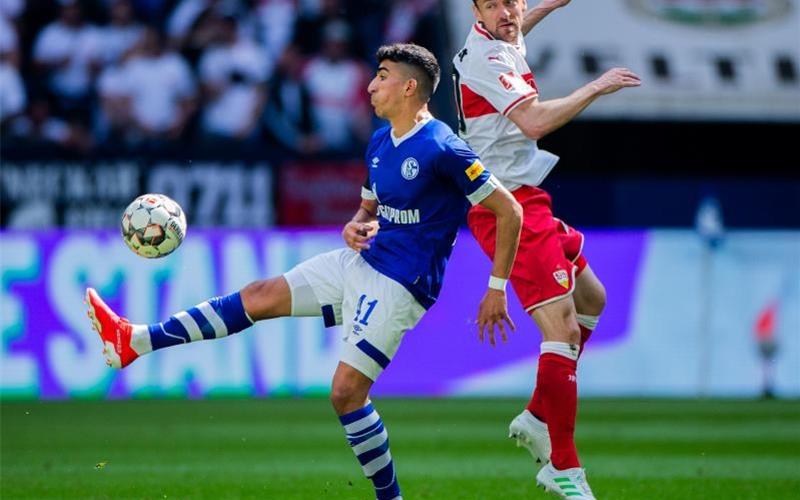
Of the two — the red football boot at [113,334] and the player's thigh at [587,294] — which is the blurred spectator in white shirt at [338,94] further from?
the red football boot at [113,334]

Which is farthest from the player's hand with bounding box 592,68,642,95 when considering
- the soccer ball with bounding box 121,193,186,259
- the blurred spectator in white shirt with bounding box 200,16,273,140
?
the blurred spectator in white shirt with bounding box 200,16,273,140

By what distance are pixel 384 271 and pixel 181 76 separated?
10.2 meters

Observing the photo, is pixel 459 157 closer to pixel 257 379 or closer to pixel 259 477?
pixel 259 477

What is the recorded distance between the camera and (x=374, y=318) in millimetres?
7215

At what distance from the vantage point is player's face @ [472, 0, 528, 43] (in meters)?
7.87

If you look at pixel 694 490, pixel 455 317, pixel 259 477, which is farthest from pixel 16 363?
pixel 694 490

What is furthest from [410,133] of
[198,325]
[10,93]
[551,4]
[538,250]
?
[10,93]

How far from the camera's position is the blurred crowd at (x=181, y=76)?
1675 centimetres

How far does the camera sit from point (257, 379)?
15273 mm

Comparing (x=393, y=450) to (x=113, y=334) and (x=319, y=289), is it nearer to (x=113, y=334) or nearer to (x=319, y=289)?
(x=319, y=289)

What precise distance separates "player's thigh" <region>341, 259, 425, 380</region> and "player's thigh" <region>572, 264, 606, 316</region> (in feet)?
3.71

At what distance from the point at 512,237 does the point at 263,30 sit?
11.1m

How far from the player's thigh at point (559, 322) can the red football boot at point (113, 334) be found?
1972 mm

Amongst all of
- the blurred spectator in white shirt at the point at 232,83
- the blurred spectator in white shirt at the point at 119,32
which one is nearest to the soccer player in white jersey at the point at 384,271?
the blurred spectator in white shirt at the point at 232,83
